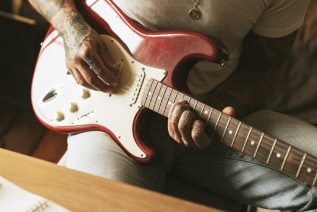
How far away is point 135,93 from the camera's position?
35.4 inches

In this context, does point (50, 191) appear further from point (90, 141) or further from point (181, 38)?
point (181, 38)

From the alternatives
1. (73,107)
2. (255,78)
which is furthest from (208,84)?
(73,107)

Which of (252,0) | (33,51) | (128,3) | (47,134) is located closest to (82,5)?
(128,3)

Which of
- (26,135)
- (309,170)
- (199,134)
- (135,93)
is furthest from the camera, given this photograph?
(26,135)

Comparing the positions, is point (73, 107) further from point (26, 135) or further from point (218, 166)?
point (26, 135)

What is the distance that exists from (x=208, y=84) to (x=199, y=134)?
0.27 meters

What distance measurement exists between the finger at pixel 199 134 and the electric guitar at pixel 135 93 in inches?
0.7

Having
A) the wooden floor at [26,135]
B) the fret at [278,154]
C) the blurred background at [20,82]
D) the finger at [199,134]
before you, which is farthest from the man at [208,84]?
the wooden floor at [26,135]

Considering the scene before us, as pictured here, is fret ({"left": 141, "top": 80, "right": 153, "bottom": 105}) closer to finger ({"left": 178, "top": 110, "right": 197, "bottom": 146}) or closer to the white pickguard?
the white pickguard

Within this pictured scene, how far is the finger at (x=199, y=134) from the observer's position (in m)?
0.78

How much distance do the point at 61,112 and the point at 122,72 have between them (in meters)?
0.19

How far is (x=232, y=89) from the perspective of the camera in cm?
102

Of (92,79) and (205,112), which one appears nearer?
(205,112)

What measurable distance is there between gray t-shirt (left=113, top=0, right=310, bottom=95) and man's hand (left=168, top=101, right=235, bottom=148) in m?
0.21
